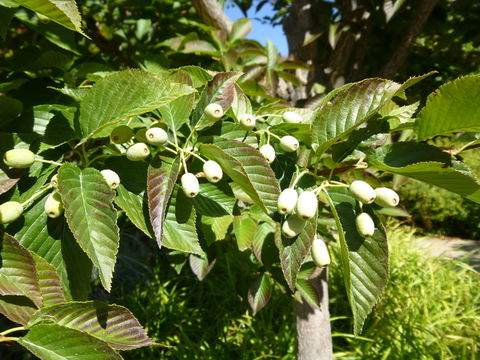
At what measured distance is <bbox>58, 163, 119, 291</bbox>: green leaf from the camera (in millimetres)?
511

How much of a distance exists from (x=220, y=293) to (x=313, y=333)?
1282 mm

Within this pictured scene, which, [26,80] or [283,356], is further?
[283,356]

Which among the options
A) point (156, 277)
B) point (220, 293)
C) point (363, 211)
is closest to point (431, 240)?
point (220, 293)

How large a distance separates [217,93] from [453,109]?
1.20 ft

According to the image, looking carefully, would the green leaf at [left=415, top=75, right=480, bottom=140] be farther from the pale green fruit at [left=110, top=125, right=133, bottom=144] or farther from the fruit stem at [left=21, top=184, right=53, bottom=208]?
the fruit stem at [left=21, top=184, right=53, bottom=208]

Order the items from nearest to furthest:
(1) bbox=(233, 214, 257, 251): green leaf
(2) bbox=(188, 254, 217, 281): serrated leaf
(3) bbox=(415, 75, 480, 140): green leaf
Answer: (3) bbox=(415, 75, 480, 140): green leaf → (1) bbox=(233, 214, 257, 251): green leaf → (2) bbox=(188, 254, 217, 281): serrated leaf

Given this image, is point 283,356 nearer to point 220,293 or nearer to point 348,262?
point 220,293

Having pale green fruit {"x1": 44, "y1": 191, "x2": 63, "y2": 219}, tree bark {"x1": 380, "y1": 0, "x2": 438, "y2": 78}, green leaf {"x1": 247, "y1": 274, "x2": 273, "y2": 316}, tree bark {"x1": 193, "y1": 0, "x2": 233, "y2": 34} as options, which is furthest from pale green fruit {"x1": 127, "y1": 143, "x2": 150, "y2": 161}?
tree bark {"x1": 380, "y1": 0, "x2": 438, "y2": 78}

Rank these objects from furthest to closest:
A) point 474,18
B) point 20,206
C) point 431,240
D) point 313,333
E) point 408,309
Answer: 1. point 431,240
2. point 408,309
3. point 313,333
4. point 474,18
5. point 20,206

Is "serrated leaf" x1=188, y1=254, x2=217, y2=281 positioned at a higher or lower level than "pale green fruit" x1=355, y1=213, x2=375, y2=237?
lower

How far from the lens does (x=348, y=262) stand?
1.90 ft

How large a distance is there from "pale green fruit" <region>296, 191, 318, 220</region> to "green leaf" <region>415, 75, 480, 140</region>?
8.9 inches

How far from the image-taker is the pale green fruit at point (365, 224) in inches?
22.6

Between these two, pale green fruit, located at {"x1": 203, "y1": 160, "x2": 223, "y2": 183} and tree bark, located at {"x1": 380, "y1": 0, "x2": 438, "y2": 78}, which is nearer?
pale green fruit, located at {"x1": 203, "y1": 160, "x2": 223, "y2": 183}
